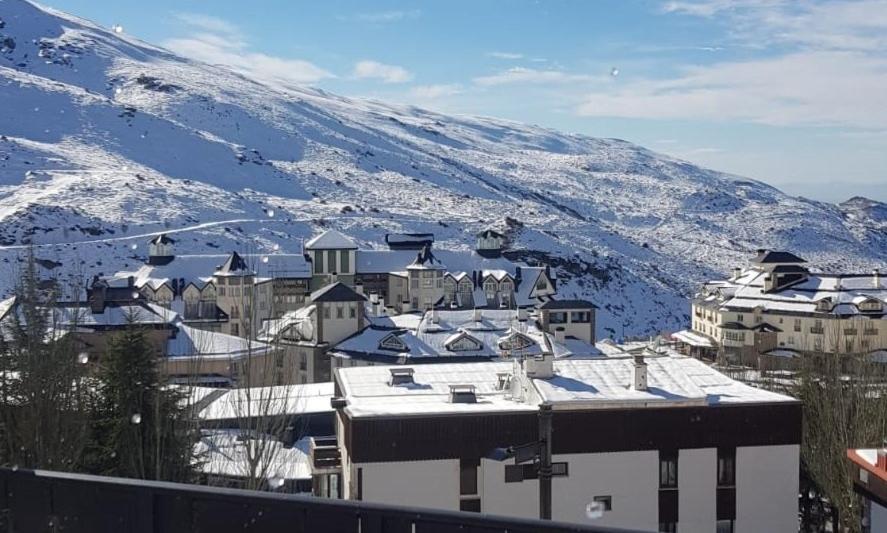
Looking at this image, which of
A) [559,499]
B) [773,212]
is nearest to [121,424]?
[559,499]

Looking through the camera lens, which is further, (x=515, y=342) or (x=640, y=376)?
(x=515, y=342)

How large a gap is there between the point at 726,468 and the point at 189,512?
805 inches

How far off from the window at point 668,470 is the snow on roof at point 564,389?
1.37 metres

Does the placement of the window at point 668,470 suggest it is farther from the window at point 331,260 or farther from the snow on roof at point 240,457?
the window at point 331,260

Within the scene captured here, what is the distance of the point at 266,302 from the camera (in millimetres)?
67625

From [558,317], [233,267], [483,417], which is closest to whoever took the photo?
[483,417]

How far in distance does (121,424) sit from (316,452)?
690 centimetres

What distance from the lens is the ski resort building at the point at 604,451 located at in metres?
22.1

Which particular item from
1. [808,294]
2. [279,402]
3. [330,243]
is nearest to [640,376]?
[279,402]

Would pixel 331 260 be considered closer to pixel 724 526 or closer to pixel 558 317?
pixel 558 317

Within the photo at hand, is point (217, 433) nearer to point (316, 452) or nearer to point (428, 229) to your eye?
point (316, 452)

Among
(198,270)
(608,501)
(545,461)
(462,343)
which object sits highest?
(198,270)

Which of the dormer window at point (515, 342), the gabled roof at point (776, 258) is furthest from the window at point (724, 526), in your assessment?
the gabled roof at point (776, 258)

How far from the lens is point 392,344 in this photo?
4553 cm
